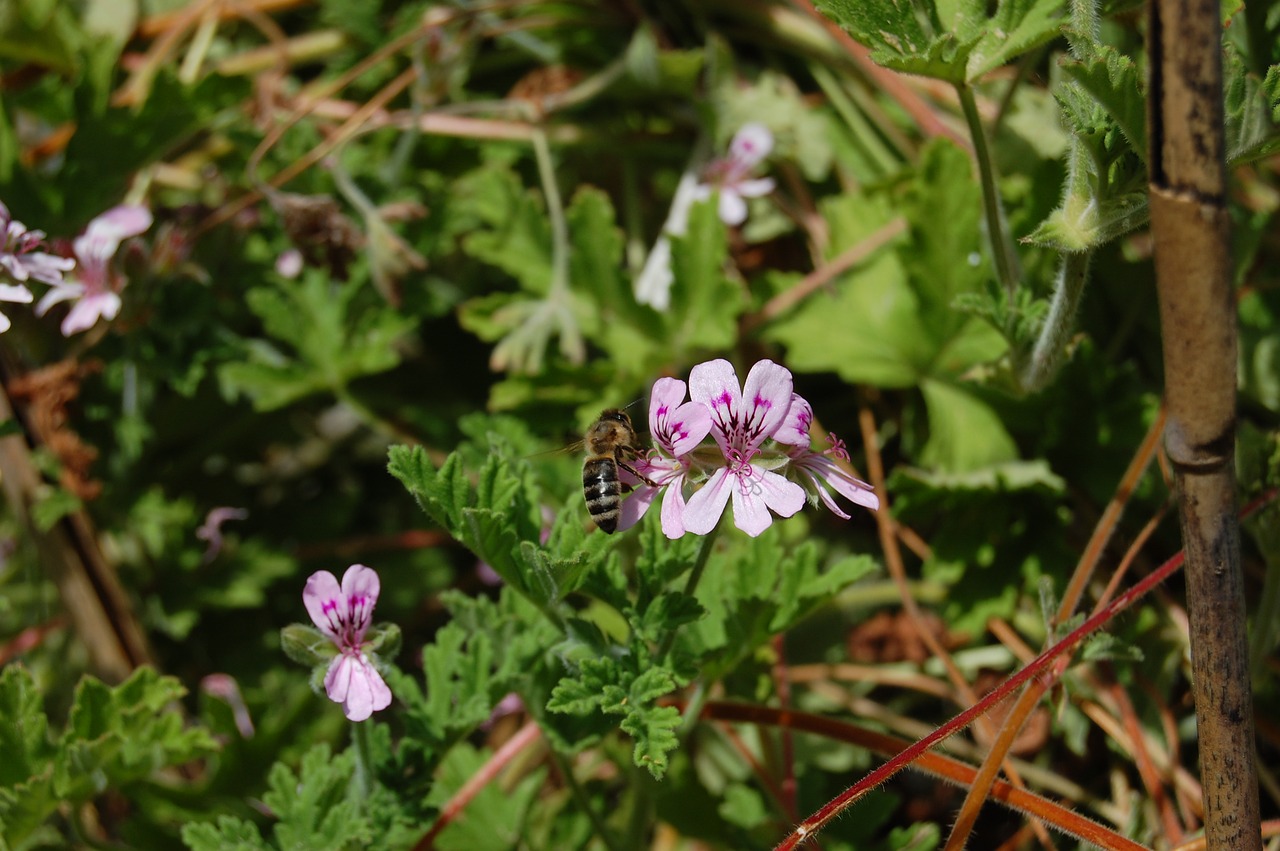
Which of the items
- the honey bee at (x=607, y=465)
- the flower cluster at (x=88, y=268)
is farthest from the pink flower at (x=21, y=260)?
the honey bee at (x=607, y=465)

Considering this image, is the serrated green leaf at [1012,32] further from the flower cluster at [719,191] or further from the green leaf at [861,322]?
the flower cluster at [719,191]

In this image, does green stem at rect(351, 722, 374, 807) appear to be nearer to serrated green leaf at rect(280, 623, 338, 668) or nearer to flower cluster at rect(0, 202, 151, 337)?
serrated green leaf at rect(280, 623, 338, 668)

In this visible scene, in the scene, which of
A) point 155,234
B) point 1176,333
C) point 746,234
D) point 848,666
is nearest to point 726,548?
point 848,666

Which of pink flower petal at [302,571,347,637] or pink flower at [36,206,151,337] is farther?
pink flower at [36,206,151,337]

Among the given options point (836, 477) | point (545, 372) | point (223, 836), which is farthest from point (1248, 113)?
point (223, 836)

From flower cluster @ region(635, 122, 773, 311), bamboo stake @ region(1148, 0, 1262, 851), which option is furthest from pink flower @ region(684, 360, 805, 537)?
flower cluster @ region(635, 122, 773, 311)

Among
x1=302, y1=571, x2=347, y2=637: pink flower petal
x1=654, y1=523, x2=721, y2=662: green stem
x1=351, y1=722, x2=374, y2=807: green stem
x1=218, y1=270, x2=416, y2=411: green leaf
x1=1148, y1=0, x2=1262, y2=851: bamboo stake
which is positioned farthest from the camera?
x1=218, y1=270, x2=416, y2=411: green leaf

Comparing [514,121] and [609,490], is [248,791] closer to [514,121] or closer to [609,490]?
[609,490]

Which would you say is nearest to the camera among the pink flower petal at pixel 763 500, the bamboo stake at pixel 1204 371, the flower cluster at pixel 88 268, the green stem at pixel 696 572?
the bamboo stake at pixel 1204 371
